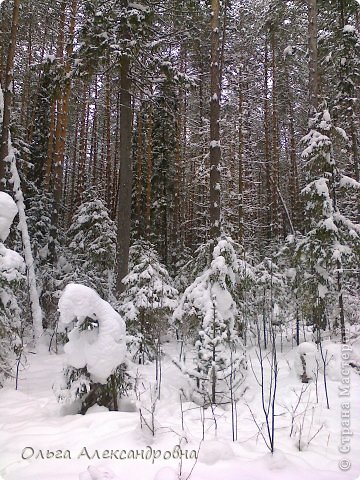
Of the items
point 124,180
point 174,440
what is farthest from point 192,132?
point 174,440

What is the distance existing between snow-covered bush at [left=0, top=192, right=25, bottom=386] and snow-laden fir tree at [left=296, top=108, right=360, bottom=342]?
5568 millimetres

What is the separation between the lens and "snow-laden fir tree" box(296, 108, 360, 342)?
7.39m

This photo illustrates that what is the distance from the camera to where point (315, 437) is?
13.3 feet

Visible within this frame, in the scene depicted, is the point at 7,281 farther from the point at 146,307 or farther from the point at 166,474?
the point at 166,474

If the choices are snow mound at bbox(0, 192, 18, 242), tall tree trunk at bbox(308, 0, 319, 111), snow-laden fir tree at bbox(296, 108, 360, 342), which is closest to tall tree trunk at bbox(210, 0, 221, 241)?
snow-laden fir tree at bbox(296, 108, 360, 342)

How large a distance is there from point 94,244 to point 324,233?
746 cm

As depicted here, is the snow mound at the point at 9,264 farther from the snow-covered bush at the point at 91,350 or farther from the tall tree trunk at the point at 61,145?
the tall tree trunk at the point at 61,145

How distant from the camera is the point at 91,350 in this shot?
4559mm

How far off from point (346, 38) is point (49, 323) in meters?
11.5

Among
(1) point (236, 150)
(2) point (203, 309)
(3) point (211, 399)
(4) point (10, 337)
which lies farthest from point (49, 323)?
(1) point (236, 150)

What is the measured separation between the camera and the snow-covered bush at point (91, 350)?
454 centimetres

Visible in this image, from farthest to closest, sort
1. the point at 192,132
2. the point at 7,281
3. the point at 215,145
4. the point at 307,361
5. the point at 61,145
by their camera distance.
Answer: the point at 192,132, the point at 61,145, the point at 215,145, the point at 307,361, the point at 7,281

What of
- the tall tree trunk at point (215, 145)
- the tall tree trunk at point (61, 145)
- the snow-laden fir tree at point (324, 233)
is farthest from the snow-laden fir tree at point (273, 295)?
the tall tree trunk at point (61, 145)

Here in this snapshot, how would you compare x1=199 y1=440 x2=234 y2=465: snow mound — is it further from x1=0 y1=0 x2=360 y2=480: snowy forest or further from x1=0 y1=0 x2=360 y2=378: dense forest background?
x1=0 y1=0 x2=360 y2=378: dense forest background
